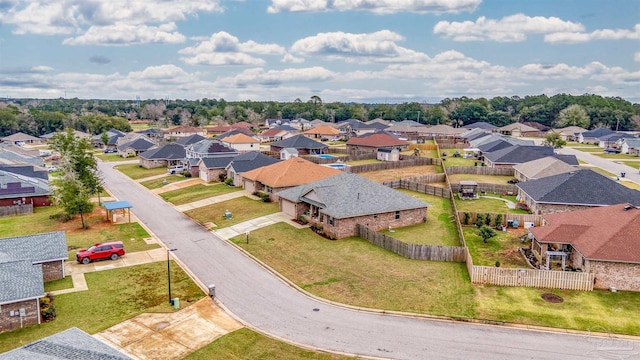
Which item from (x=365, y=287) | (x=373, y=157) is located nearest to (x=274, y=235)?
(x=365, y=287)

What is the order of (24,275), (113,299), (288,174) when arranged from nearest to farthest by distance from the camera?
1. (24,275)
2. (113,299)
3. (288,174)

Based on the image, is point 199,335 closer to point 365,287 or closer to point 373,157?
point 365,287

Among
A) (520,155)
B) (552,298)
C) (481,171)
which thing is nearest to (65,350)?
(552,298)

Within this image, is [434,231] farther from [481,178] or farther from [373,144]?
[373,144]

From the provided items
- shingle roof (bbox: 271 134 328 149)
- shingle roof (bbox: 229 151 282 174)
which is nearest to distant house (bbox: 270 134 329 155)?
shingle roof (bbox: 271 134 328 149)

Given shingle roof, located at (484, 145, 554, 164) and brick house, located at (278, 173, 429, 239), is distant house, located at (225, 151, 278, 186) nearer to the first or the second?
brick house, located at (278, 173, 429, 239)

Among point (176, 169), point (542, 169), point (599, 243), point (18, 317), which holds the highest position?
point (542, 169)
